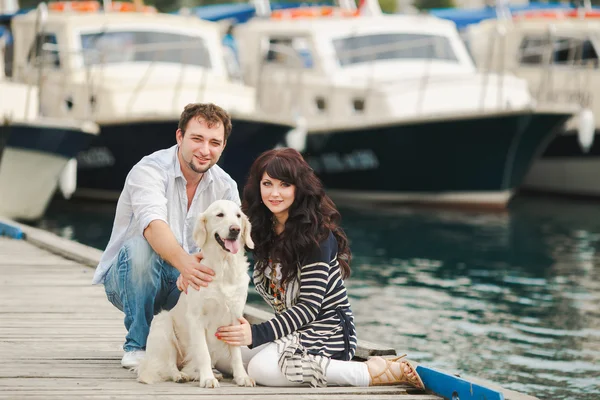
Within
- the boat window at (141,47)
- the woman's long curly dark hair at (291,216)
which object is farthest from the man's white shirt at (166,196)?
the boat window at (141,47)

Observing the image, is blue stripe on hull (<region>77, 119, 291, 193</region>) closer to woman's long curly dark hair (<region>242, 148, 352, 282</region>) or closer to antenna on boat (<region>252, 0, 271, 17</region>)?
antenna on boat (<region>252, 0, 271, 17</region>)

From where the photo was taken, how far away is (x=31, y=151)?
15.0 meters

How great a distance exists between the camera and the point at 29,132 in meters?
14.8

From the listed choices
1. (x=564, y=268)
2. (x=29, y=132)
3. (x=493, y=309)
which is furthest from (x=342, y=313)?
(x=29, y=132)

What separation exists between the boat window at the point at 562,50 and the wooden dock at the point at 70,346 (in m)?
14.3

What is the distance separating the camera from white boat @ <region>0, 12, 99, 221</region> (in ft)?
48.6

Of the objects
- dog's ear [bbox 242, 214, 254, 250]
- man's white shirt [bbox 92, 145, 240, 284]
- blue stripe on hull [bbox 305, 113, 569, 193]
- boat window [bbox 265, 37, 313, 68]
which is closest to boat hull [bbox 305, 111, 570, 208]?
blue stripe on hull [bbox 305, 113, 569, 193]

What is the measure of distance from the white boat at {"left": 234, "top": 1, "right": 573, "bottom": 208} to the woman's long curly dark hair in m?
13.2

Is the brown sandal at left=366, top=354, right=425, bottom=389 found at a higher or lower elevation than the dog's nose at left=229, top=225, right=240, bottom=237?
lower

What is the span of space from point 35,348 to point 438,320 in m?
4.60

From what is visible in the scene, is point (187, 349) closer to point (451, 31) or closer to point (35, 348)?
point (35, 348)

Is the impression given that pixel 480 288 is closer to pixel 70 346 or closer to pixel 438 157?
pixel 70 346

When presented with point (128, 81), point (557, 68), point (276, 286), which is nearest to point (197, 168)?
point (276, 286)

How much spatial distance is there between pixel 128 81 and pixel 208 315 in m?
13.1
